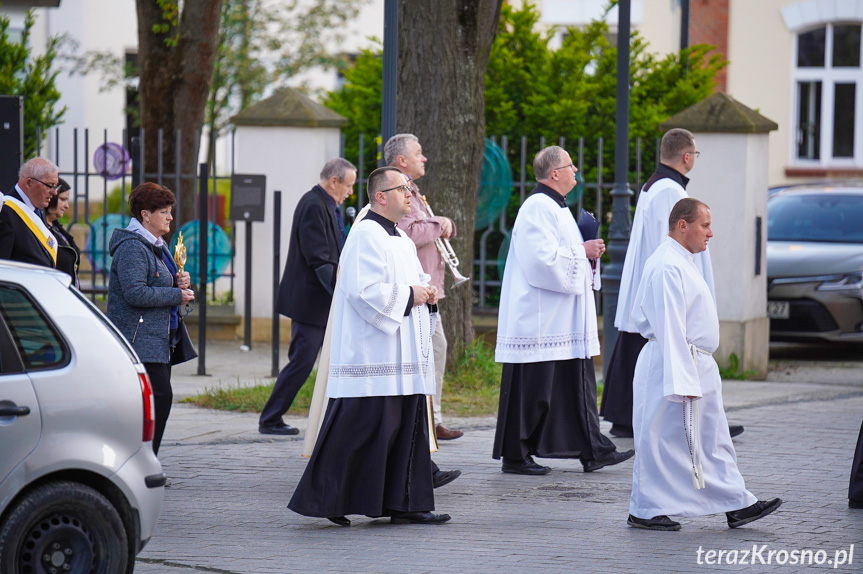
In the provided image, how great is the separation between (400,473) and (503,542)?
62 cm

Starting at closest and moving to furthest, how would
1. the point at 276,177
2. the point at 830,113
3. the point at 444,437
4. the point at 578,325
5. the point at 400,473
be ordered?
the point at 400,473
the point at 578,325
the point at 444,437
the point at 276,177
the point at 830,113

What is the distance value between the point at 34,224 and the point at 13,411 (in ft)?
8.22

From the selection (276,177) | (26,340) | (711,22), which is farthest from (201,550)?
(711,22)

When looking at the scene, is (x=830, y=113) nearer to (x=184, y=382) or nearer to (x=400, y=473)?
(x=184, y=382)

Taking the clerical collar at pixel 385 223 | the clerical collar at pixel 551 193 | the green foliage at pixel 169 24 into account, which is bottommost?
the clerical collar at pixel 385 223

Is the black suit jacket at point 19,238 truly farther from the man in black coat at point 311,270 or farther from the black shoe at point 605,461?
the black shoe at point 605,461

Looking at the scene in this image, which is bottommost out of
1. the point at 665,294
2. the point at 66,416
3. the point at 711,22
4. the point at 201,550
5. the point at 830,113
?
the point at 201,550

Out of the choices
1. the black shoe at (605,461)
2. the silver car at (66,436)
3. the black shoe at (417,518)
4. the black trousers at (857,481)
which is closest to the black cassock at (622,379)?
the black shoe at (605,461)

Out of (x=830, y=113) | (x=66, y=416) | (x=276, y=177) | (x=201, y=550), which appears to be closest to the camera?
(x=66, y=416)

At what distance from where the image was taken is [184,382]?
1134 cm

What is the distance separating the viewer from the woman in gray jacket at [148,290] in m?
6.89

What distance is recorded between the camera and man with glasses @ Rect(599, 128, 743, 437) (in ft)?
28.5

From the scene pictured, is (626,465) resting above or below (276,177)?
below

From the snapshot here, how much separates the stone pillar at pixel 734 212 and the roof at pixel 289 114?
3.23m
